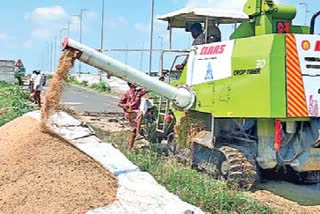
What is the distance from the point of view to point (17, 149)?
Answer: 7.57m

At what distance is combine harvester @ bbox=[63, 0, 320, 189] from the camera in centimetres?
773

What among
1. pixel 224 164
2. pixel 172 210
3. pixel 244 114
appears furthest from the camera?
pixel 224 164

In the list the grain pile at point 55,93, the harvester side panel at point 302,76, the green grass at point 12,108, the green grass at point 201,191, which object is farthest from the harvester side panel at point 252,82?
the green grass at point 12,108

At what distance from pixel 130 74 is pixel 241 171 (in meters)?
2.35

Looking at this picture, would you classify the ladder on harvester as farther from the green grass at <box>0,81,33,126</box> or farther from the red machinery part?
the green grass at <box>0,81,33,126</box>

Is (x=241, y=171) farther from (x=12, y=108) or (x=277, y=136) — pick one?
(x=12, y=108)

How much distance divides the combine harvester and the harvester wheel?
0.05 feet

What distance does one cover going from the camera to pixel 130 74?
8859 mm

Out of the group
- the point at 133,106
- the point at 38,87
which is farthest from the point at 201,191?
the point at 38,87

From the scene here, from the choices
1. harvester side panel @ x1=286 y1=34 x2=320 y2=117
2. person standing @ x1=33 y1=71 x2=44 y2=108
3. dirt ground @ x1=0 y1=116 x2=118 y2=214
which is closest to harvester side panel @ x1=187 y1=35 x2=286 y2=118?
harvester side panel @ x1=286 y1=34 x2=320 y2=117

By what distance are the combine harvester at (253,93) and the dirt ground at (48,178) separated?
4.97ft

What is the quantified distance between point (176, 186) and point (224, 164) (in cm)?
159

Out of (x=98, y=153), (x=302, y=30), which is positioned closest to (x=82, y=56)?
(x=98, y=153)

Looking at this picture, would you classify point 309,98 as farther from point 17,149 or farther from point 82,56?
point 17,149
